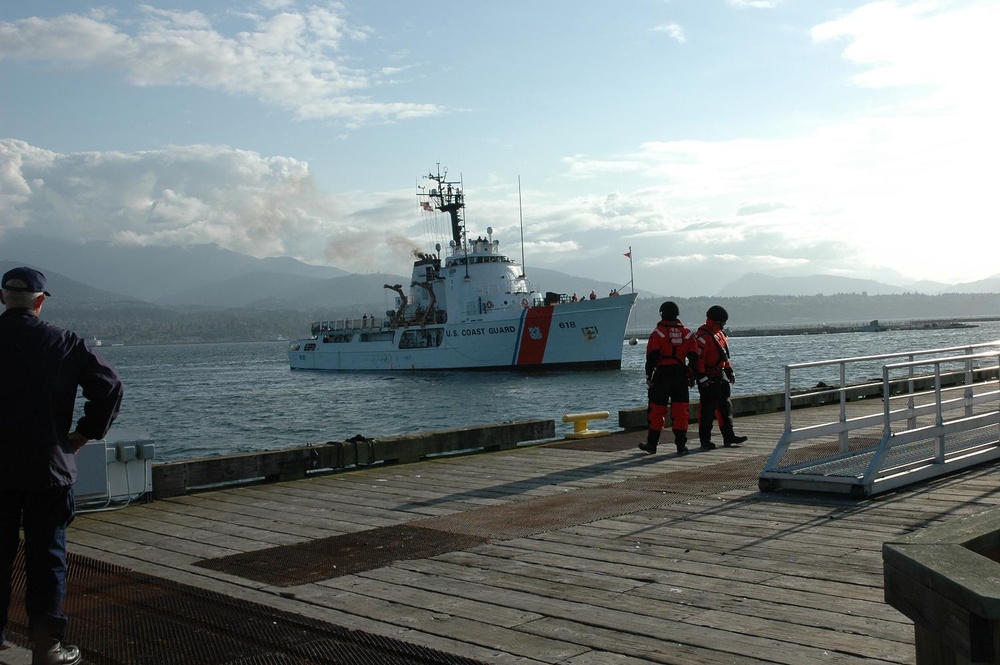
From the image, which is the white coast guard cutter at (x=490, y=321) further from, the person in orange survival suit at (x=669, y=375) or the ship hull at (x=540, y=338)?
the person in orange survival suit at (x=669, y=375)

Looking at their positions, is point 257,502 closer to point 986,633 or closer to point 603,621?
point 603,621

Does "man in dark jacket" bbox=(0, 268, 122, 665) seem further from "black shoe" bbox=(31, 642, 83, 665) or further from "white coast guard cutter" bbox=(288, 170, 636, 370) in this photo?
"white coast guard cutter" bbox=(288, 170, 636, 370)

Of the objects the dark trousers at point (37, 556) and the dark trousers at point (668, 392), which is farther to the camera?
the dark trousers at point (668, 392)

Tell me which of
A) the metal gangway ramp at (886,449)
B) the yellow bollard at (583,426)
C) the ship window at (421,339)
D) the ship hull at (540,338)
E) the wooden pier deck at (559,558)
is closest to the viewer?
the wooden pier deck at (559,558)

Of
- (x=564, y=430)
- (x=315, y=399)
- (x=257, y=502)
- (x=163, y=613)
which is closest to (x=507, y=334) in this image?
(x=315, y=399)

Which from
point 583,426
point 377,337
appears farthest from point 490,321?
point 583,426

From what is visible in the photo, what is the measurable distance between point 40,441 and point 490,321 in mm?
50197

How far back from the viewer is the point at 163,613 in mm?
4539

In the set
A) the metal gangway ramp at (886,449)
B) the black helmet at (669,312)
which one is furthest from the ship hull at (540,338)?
the metal gangway ramp at (886,449)

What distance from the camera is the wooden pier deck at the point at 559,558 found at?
12.8 feet

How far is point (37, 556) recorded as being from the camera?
12.5ft

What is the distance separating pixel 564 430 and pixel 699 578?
18.9m

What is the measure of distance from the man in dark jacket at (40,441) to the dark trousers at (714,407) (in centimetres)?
740

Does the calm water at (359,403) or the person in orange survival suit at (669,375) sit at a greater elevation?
the person in orange survival suit at (669,375)
